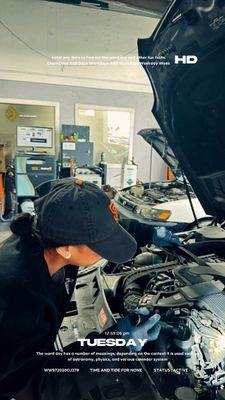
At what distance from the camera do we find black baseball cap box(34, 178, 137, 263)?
0.92 m

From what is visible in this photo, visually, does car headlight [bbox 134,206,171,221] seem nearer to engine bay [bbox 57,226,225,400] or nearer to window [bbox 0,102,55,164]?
engine bay [bbox 57,226,225,400]

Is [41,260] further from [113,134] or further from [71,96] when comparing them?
[113,134]

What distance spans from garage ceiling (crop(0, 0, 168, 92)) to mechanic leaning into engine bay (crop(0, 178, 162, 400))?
14.2ft

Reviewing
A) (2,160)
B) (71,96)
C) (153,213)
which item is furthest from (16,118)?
(153,213)

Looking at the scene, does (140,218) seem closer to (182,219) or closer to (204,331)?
(182,219)

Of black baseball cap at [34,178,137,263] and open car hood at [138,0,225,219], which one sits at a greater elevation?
open car hood at [138,0,225,219]

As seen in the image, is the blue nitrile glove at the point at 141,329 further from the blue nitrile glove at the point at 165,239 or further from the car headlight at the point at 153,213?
the car headlight at the point at 153,213

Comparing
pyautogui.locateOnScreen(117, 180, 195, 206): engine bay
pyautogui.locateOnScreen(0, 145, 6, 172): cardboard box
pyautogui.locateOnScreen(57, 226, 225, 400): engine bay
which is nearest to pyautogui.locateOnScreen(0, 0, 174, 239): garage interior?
pyautogui.locateOnScreen(0, 145, 6, 172): cardboard box

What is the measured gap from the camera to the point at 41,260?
3.18ft

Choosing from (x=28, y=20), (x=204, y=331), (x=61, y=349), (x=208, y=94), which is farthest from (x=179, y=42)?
(x=28, y=20)

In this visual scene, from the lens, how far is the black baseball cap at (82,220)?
3.03 feet

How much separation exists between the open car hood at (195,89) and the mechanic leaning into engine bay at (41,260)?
2.16ft

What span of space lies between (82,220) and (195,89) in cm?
85

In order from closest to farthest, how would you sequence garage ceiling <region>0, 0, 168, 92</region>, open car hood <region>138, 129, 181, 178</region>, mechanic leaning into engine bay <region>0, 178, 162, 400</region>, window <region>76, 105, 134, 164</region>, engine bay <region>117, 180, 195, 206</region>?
1. mechanic leaning into engine bay <region>0, 178, 162, 400</region>
2. open car hood <region>138, 129, 181, 178</region>
3. engine bay <region>117, 180, 195, 206</region>
4. garage ceiling <region>0, 0, 168, 92</region>
5. window <region>76, 105, 134, 164</region>
